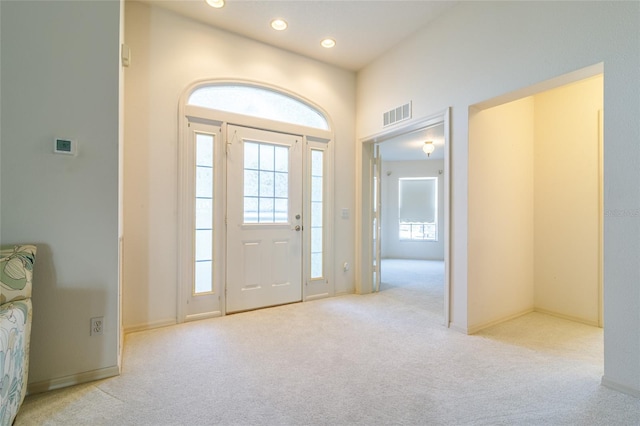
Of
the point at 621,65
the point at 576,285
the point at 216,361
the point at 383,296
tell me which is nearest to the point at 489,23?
the point at 621,65

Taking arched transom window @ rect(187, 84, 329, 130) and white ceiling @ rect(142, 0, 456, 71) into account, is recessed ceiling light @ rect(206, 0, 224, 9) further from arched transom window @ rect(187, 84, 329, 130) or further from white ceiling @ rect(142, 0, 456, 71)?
arched transom window @ rect(187, 84, 329, 130)

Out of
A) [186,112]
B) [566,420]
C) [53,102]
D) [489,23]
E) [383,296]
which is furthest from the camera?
[383,296]

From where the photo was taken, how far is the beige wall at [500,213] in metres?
2.78

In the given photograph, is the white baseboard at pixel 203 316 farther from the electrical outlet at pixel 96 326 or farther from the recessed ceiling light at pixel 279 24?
the recessed ceiling light at pixel 279 24

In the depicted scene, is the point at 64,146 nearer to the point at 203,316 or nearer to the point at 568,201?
the point at 203,316

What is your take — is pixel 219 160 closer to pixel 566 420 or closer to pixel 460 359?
pixel 460 359

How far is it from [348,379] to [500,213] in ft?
7.50

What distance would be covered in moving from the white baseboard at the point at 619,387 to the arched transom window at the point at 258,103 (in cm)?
352

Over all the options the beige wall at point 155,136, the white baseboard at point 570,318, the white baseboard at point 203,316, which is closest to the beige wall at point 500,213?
the white baseboard at point 570,318

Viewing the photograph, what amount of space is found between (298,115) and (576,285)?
3.66 meters

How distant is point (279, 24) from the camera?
3160mm

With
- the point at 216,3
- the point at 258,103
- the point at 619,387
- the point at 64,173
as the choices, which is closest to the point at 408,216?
the point at 258,103

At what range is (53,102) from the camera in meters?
1.81

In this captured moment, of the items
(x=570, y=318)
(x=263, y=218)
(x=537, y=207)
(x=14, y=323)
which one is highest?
(x=537, y=207)
